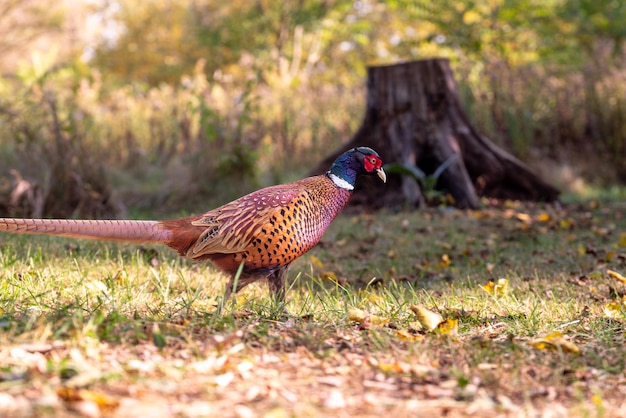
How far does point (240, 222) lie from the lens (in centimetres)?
326

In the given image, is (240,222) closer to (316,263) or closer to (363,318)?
(363,318)

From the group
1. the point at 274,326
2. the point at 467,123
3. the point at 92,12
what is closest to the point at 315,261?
the point at 274,326

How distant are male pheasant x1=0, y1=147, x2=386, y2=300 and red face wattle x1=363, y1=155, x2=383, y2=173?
284 mm

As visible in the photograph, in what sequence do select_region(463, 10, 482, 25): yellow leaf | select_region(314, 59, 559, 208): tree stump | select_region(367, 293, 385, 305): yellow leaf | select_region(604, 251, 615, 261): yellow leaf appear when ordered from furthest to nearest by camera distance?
select_region(463, 10, 482, 25): yellow leaf
select_region(314, 59, 559, 208): tree stump
select_region(604, 251, 615, 261): yellow leaf
select_region(367, 293, 385, 305): yellow leaf

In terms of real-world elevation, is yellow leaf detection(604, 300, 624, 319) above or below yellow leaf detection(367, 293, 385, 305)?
below

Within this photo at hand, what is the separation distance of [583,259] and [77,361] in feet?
13.1

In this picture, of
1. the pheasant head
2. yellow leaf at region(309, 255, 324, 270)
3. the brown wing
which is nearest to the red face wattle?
the pheasant head

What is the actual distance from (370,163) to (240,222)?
80 centimetres

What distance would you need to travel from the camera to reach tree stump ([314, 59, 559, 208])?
7.66 metres

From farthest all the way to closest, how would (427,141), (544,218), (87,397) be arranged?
(427,141) → (544,218) → (87,397)

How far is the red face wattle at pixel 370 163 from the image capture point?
12.0 feet

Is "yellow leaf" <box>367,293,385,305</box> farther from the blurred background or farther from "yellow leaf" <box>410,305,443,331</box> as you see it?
the blurred background

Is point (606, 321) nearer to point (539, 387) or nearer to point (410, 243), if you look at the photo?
point (539, 387)

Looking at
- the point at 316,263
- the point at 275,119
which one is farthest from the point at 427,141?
the point at 275,119
